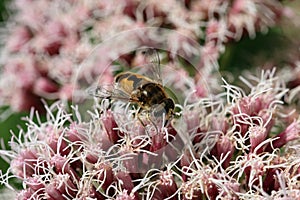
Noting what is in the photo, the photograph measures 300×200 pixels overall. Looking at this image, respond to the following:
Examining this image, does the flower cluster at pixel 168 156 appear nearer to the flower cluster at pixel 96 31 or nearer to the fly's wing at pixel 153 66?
the fly's wing at pixel 153 66

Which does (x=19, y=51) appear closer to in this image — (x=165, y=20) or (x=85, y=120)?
(x=165, y=20)

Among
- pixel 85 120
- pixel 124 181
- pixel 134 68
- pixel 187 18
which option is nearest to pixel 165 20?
pixel 187 18

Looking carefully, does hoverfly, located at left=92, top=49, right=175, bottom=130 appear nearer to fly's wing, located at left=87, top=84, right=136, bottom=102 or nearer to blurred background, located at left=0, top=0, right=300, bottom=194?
fly's wing, located at left=87, top=84, right=136, bottom=102

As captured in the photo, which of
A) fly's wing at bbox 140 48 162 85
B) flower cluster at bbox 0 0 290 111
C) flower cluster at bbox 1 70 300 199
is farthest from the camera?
flower cluster at bbox 0 0 290 111

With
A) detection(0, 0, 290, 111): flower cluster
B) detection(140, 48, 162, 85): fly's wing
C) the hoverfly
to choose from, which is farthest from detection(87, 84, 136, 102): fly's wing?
detection(0, 0, 290, 111): flower cluster

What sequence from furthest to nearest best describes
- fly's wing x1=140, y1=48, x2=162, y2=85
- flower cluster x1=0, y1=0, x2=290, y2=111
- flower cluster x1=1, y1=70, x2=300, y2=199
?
flower cluster x1=0, y1=0, x2=290, y2=111 → fly's wing x1=140, y1=48, x2=162, y2=85 → flower cluster x1=1, y1=70, x2=300, y2=199

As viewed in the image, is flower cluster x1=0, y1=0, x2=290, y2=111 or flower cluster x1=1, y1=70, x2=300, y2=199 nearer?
flower cluster x1=1, y1=70, x2=300, y2=199
